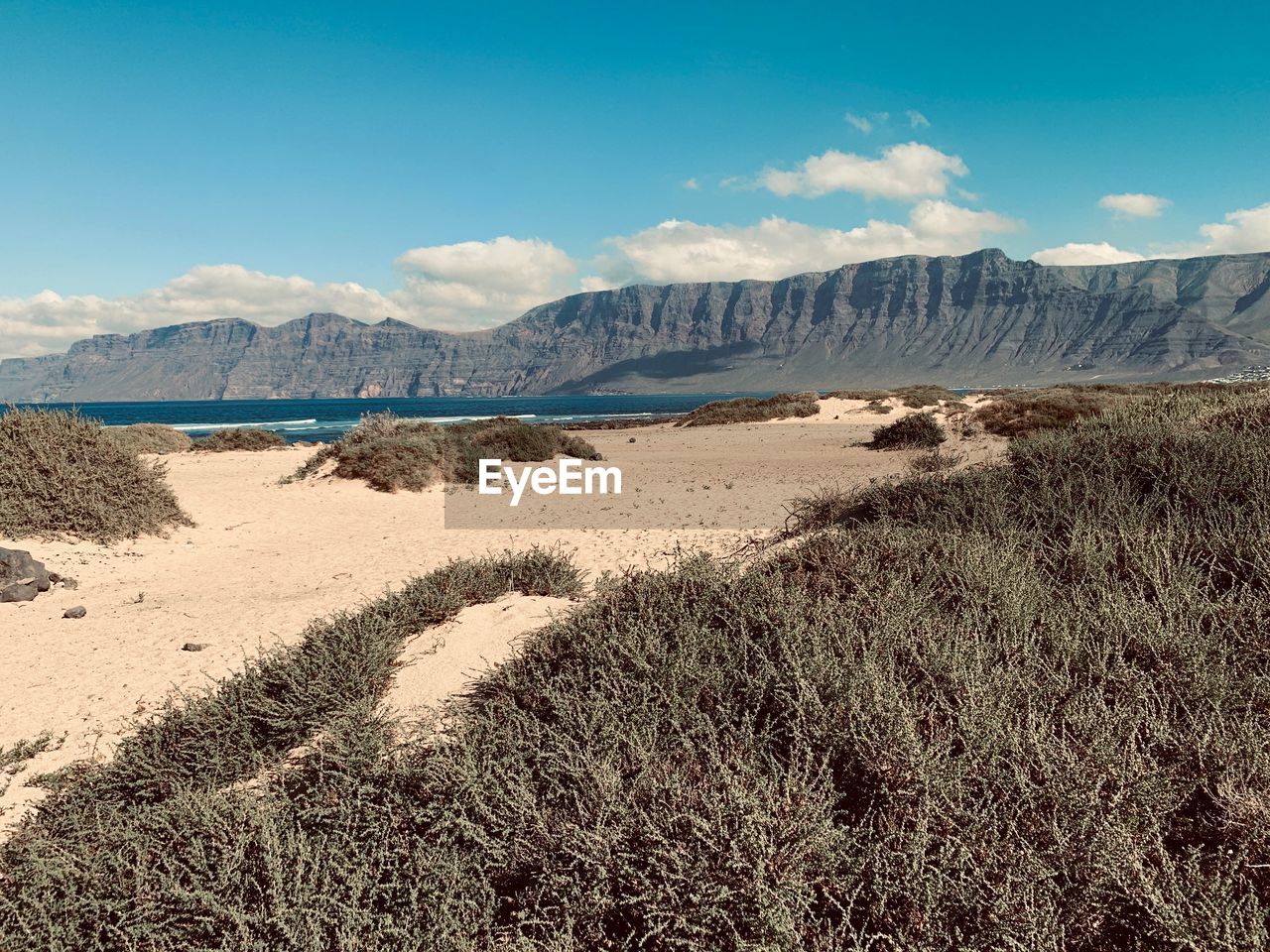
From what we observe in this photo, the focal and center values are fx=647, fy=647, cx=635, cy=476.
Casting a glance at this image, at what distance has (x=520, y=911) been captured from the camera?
2.35 m

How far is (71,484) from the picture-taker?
9.70 metres

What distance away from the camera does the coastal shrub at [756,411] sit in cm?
3459

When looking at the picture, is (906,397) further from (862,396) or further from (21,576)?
(21,576)

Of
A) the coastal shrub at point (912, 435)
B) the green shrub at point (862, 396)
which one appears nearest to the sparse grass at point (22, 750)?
the coastal shrub at point (912, 435)

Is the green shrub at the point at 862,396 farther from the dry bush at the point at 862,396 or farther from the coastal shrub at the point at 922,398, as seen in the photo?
the coastal shrub at the point at 922,398

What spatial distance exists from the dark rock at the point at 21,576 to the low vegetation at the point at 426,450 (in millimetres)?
7673

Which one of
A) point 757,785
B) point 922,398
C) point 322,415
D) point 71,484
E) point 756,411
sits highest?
point 322,415

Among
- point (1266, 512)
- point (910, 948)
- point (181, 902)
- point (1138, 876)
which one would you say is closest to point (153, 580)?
point (181, 902)

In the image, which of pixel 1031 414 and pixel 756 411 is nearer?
pixel 1031 414

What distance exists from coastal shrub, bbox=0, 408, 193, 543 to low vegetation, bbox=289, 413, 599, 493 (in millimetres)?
5164

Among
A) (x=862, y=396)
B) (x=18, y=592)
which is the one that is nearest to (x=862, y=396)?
(x=862, y=396)

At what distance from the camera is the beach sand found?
4.93 metres

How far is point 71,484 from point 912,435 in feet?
67.9

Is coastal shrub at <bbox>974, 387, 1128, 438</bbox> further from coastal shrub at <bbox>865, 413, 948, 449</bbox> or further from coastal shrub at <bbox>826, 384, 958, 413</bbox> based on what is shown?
coastal shrub at <bbox>826, 384, 958, 413</bbox>
